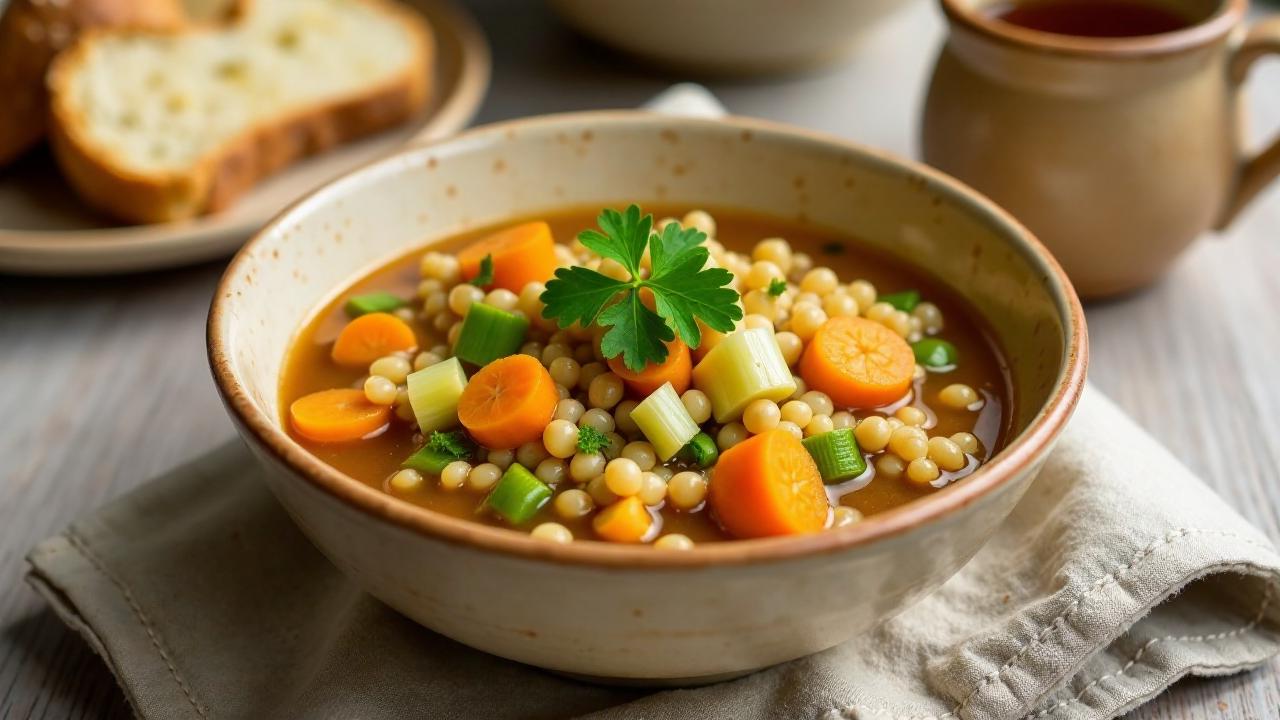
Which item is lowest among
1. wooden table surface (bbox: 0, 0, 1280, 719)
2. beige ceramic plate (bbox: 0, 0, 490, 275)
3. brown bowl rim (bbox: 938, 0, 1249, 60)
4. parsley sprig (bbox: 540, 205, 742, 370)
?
wooden table surface (bbox: 0, 0, 1280, 719)

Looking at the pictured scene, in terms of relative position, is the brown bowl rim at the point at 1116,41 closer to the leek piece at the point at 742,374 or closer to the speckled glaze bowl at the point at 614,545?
the speckled glaze bowl at the point at 614,545

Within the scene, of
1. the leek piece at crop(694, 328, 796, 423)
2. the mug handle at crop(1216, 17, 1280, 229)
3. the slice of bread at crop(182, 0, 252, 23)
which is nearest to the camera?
the leek piece at crop(694, 328, 796, 423)

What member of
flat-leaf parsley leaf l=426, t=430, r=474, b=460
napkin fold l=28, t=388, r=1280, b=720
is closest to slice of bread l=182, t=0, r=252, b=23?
napkin fold l=28, t=388, r=1280, b=720

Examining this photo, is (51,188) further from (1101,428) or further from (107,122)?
(1101,428)

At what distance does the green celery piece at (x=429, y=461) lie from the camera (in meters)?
2.20

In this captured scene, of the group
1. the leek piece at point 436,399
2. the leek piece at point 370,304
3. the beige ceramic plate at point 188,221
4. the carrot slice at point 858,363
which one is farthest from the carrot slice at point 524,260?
the beige ceramic plate at point 188,221

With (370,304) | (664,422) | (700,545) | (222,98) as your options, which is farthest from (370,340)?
(222,98)

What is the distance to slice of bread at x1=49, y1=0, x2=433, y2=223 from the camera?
3713 mm

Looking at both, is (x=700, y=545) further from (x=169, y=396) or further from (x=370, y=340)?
(x=169, y=396)

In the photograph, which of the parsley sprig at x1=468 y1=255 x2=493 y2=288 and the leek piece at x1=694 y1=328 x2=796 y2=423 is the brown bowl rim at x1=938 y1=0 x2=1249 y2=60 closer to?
the leek piece at x1=694 y1=328 x2=796 y2=423

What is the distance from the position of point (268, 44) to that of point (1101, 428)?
3.21m

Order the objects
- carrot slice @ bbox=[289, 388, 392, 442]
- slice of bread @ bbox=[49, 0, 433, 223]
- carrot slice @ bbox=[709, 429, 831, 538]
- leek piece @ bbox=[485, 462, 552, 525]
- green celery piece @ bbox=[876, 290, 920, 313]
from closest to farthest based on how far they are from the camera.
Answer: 1. carrot slice @ bbox=[709, 429, 831, 538]
2. leek piece @ bbox=[485, 462, 552, 525]
3. carrot slice @ bbox=[289, 388, 392, 442]
4. green celery piece @ bbox=[876, 290, 920, 313]
5. slice of bread @ bbox=[49, 0, 433, 223]

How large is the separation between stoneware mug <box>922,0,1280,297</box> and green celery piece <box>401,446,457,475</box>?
1905 millimetres

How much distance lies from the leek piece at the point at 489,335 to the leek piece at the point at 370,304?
0.35 metres
